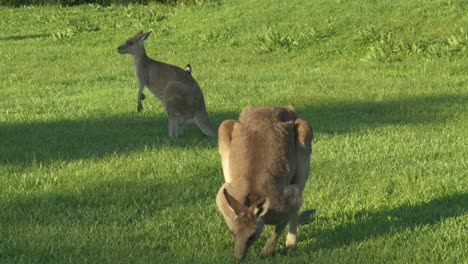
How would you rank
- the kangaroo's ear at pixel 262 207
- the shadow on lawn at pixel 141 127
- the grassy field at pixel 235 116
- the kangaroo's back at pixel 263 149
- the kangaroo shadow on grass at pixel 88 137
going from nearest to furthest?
1. the kangaroo's ear at pixel 262 207
2. the kangaroo's back at pixel 263 149
3. the grassy field at pixel 235 116
4. the kangaroo shadow on grass at pixel 88 137
5. the shadow on lawn at pixel 141 127

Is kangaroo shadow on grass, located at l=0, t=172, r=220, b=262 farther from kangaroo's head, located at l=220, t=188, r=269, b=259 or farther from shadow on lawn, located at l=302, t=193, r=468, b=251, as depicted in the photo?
shadow on lawn, located at l=302, t=193, r=468, b=251

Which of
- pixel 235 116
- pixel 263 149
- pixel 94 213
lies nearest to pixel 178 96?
pixel 235 116

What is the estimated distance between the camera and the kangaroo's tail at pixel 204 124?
10.3 m

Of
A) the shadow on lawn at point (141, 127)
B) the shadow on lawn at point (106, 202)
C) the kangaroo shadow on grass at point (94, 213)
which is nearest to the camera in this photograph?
the kangaroo shadow on grass at point (94, 213)

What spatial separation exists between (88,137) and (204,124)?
1499 mm

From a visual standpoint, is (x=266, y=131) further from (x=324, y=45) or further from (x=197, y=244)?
(x=324, y=45)

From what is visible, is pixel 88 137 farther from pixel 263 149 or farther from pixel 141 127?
pixel 263 149

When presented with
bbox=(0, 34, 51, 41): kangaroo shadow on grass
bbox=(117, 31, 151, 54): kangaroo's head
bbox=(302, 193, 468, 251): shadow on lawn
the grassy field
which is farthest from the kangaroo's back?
bbox=(0, 34, 51, 41): kangaroo shadow on grass

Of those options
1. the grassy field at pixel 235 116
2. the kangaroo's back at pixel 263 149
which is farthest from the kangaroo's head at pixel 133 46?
the kangaroo's back at pixel 263 149

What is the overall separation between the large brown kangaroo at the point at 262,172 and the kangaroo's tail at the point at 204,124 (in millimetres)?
4051

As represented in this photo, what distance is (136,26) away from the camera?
78.0 feet

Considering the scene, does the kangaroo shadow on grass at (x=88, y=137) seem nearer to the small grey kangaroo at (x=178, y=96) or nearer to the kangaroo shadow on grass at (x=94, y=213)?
the small grey kangaroo at (x=178, y=96)

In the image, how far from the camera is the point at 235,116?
11.6 metres

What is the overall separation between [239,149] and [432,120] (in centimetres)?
608
